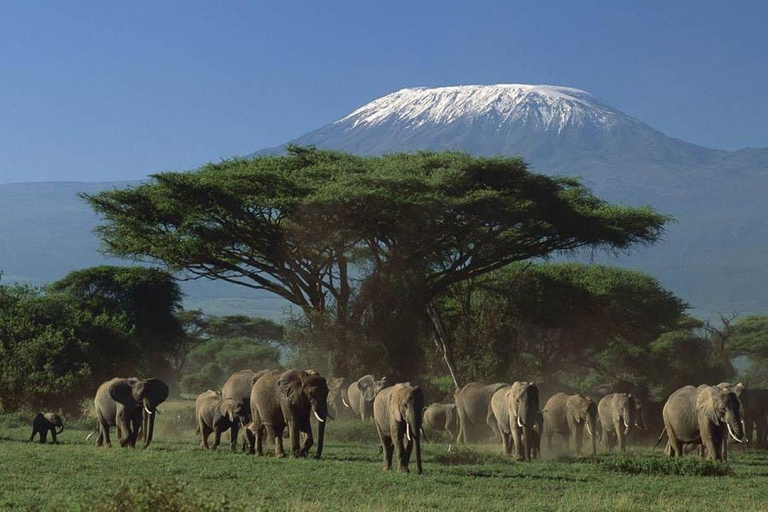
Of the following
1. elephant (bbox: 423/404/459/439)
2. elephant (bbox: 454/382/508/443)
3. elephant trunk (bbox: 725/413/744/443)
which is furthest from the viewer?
elephant (bbox: 423/404/459/439)

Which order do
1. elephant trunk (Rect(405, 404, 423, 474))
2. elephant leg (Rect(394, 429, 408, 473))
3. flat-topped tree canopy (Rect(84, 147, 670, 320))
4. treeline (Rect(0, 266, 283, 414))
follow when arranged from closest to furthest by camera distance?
1. elephant trunk (Rect(405, 404, 423, 474))
2. elephant leg (Rect(394, 429, 408, 473))
3. treeline (Rect(0, 266, 283, 414))
4. flat-topped tree canopy (Rect(84, 147, 670, 320))

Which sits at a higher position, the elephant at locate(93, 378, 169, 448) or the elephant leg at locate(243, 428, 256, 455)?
the elephant at locate(93, 378, 169, 448)

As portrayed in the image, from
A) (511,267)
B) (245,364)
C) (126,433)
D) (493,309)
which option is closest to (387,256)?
(493,309)

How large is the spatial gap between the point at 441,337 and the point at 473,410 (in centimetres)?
1512

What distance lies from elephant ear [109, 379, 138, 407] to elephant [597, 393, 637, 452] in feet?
37.8

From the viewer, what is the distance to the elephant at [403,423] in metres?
21.8

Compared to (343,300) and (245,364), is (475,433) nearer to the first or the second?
(343,300)

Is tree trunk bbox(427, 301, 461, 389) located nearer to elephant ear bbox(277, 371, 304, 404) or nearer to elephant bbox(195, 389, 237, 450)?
elephant bbox(195, 389, 237, 450)

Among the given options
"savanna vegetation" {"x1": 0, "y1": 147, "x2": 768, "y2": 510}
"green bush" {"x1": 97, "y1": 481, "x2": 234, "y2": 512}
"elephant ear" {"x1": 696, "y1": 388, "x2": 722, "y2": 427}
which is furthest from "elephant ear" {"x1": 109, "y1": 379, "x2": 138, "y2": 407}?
"green bush" {"x1": 97, "y1": 481, "x2": 234, "y2": 512}

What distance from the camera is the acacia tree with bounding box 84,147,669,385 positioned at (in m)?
43.1

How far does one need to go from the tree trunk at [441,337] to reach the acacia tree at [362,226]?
107 millimetres

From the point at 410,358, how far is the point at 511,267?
1257 centimetres

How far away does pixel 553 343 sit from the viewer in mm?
56219

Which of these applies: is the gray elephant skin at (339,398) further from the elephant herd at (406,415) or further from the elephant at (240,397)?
the elephant at (240,397)
